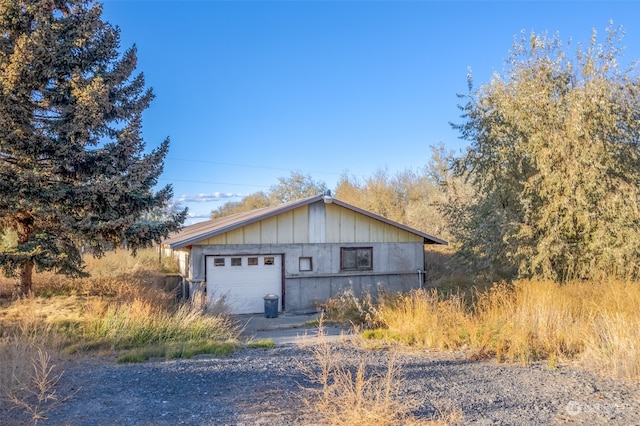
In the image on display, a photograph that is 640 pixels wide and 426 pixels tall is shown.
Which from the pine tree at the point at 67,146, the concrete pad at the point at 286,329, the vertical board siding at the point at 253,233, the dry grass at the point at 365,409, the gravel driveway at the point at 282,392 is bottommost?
the concrete pad at the point at 286,329

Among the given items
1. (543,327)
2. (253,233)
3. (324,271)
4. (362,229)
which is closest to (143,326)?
(253,233)

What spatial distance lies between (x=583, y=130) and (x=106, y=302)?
43.7 feet

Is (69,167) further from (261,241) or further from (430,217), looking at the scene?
(430,217)

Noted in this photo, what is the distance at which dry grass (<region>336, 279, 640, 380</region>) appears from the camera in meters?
7.59

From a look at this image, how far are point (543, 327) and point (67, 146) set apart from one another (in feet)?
37.2

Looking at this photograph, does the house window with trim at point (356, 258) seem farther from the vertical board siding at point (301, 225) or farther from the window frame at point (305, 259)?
the vertical board siding at point (301, 225)

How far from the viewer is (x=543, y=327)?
28.8 feet

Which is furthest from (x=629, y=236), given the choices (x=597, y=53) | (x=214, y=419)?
(x=214, y=419)

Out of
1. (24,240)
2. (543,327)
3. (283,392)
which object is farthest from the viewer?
(24,240)

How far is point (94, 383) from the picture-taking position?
22.4 ft

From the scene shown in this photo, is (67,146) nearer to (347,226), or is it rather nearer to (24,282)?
(24,282)

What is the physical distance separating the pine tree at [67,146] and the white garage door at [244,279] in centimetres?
321

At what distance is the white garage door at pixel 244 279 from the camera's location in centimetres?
1573

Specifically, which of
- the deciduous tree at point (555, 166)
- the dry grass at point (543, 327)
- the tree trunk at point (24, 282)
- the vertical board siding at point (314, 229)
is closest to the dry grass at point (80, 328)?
the tree trunk at point (24, 282)
